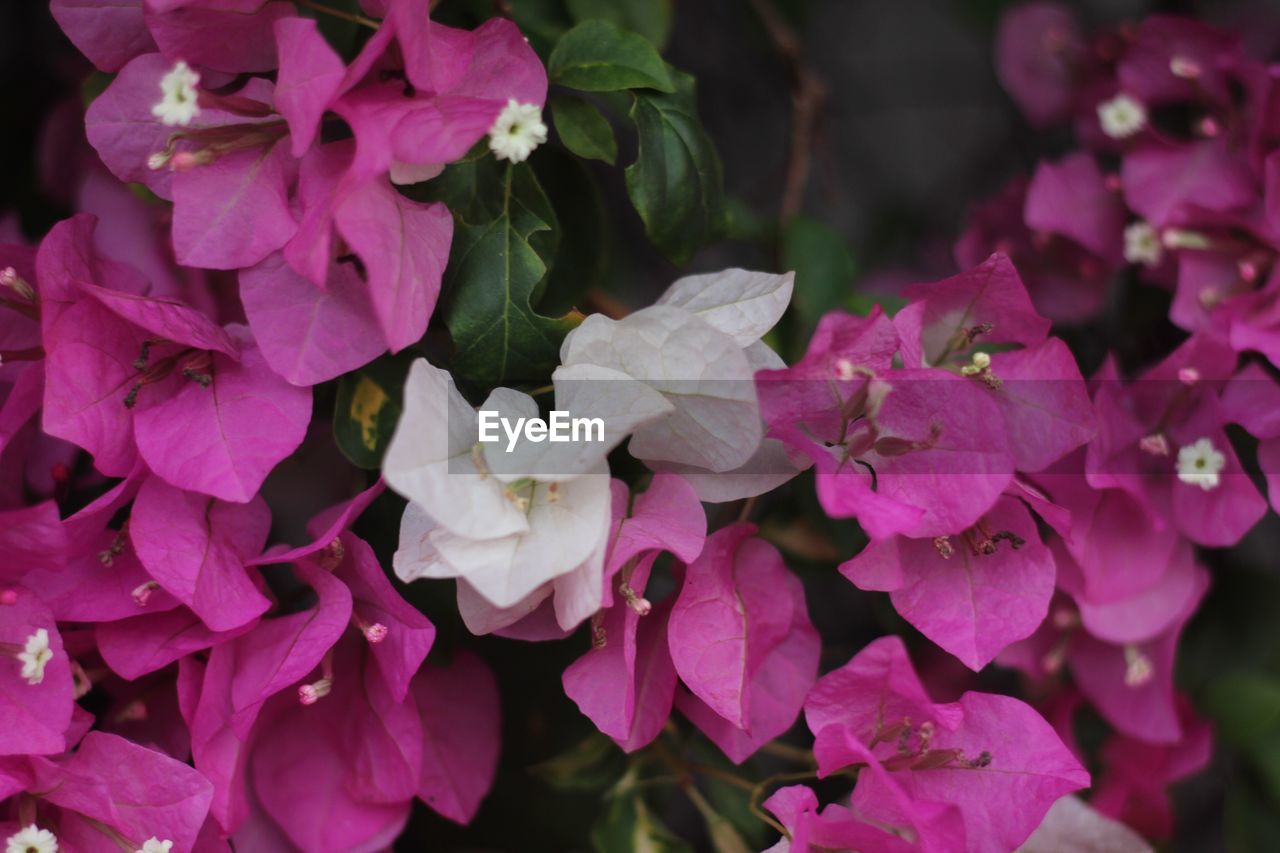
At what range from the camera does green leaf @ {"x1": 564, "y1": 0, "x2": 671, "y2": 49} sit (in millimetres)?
836

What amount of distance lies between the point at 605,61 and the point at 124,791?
0.54 meters

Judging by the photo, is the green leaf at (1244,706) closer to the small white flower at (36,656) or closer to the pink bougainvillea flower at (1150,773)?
the pink bougainvillea flower at (1150,773)

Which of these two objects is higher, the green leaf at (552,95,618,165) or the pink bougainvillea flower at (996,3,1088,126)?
the green leaf at (552,95,618,165)

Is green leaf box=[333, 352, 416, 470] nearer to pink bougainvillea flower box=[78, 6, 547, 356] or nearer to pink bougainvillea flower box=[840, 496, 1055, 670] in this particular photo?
pink bougainvillea flower box=[78, 6, 547, 356]

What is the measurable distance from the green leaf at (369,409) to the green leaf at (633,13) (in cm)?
30

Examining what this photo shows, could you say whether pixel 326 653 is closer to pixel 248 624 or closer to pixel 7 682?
pixel 248 624

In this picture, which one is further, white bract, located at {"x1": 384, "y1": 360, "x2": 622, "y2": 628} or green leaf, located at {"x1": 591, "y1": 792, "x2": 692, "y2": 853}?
green leaf, located at {"x1": 591, "y1": 792, "x2": 692, "y2": 853}

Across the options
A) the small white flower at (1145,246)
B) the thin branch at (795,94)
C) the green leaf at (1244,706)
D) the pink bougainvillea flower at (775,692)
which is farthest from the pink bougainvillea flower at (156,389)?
the green leaf at (1244,706)

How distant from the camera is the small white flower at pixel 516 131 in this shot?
2.03 ft

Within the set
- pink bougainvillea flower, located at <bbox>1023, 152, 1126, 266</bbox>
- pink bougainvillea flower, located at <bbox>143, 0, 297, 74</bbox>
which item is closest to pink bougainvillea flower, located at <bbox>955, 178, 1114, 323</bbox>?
pink bougainvillea flower, located at <bbox>1023, 152, 1126, 266</bbox>

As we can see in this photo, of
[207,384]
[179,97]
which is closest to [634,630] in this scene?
[207,384]

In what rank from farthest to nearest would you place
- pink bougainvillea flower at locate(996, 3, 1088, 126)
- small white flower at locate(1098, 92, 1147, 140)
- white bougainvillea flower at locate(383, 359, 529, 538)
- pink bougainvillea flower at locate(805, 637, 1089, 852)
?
pink bougainvillea flower at locate(996, 3, 1088, 126), small white flower at locate(1098, 92, 1147, 140), pink bougainvillea flower at locate(805, 637, 1089, 852), white bougainvillea flower at locate(383, 359, 529, 538)

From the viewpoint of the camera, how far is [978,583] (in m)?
0.70

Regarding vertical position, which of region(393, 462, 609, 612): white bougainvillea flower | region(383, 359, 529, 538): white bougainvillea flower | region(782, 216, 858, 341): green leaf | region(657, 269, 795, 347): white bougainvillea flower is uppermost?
region(657, 269, 795, 347): white bougainvillea flower
